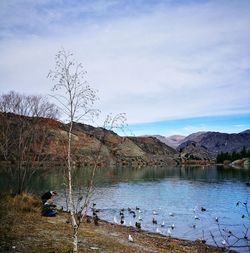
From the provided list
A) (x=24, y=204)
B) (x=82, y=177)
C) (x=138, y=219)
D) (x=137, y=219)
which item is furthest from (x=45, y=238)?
(x=82, y=177)

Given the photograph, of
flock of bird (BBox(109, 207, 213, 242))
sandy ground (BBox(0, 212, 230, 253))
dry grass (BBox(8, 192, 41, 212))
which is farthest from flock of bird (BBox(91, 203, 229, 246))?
sandy ground (BBox(0, 212, 230, 253))

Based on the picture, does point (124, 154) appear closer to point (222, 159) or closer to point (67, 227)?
point (222, 159)

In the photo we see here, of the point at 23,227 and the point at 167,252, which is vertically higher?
the point at 23,227

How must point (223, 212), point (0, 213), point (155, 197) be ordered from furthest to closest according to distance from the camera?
point (155, 197) < point (223, 212) < point (0, 213)

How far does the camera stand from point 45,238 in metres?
16.4

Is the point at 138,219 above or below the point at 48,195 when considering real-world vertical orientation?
below

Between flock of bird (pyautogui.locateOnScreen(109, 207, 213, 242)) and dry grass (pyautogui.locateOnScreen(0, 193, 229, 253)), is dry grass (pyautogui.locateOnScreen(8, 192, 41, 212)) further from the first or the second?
flock of bird (pyautogui.locateOnScreen(109, 207, 213, 242))

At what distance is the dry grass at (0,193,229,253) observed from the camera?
577 inches

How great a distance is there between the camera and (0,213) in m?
19.7

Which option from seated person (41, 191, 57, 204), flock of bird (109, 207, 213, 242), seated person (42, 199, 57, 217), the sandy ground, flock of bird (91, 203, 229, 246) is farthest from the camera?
flock of bird (109, 207, 213, 242)

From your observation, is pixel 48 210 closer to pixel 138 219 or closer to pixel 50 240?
pixel 50 240

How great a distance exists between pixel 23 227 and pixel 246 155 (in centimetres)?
16204

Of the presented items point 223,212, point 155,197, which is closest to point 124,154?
point 155,197

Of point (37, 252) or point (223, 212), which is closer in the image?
point (37, 252)
